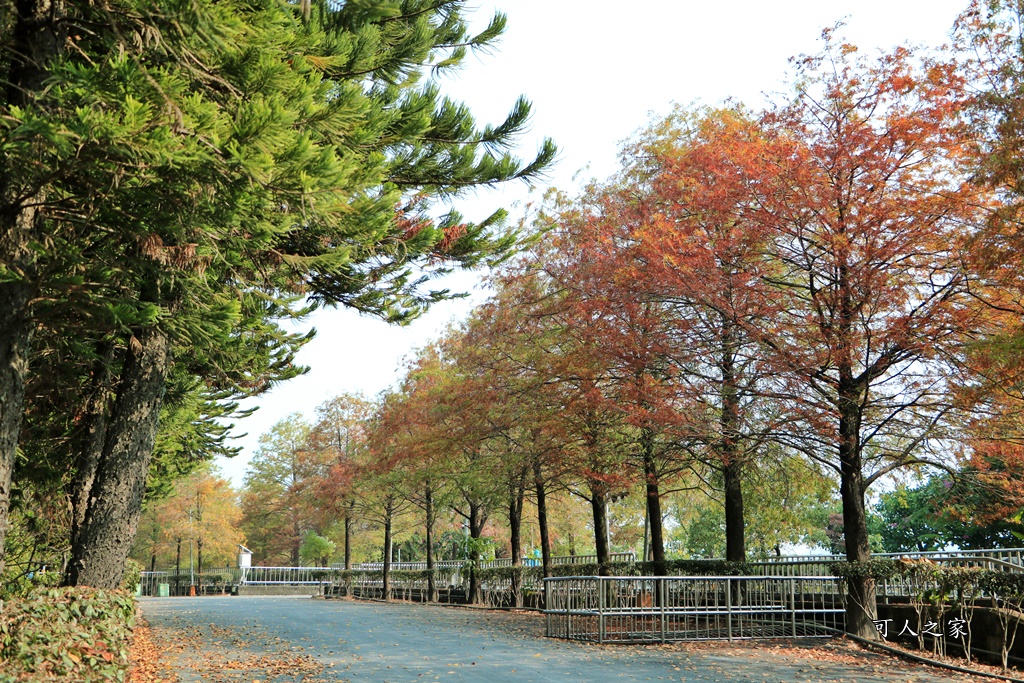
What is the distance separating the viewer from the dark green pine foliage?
6.29 meters

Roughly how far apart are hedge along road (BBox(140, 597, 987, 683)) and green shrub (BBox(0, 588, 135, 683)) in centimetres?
148

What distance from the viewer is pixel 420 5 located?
10938mm

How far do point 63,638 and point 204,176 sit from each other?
4.35m

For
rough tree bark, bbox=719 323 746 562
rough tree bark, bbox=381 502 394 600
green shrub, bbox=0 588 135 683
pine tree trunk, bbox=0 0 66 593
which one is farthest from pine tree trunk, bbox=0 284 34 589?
rough tree bark, bbox=381 502 394 600

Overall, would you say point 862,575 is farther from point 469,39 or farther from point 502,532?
point 502,532

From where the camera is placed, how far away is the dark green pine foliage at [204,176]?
629 centimetres

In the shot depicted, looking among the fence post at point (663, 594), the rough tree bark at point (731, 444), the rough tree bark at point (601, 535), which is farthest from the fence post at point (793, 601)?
the rough tree bark at point (601, 535)

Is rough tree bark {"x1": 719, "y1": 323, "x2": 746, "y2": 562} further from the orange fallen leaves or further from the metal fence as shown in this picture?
the orange fallen leaves

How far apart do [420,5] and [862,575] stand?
35.4 feet

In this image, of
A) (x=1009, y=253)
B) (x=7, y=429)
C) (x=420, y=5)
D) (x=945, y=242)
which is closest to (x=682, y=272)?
(x=945, y=242)

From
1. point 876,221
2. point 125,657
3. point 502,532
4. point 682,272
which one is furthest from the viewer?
point 502,532

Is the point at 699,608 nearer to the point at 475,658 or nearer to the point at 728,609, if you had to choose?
the point at 728,609

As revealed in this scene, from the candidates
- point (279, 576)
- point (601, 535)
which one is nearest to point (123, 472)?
point (601, 535)

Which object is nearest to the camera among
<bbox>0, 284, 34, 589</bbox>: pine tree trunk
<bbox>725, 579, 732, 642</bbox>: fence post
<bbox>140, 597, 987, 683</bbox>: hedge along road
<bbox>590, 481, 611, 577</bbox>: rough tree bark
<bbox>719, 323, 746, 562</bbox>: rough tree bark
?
<bbox>0, 284, 34, 589</bbox>: pine tree trunk
